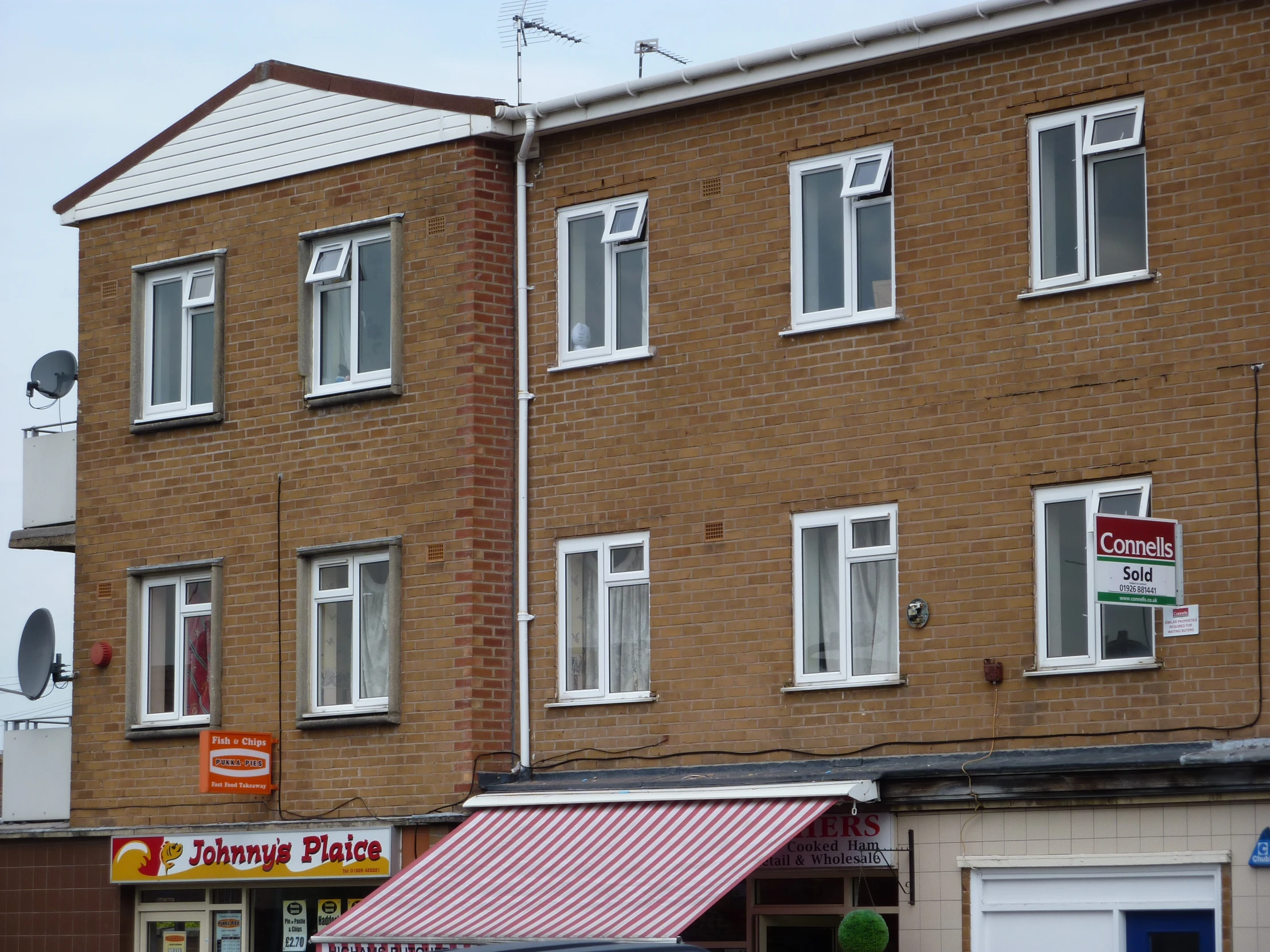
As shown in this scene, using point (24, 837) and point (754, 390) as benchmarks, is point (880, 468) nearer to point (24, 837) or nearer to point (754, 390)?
point (754, 390)

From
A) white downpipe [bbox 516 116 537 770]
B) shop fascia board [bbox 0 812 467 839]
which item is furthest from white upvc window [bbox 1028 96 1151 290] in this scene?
shop fascia board [bbox 0 812 467 839]

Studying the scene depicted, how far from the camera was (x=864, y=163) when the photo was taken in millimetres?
20078

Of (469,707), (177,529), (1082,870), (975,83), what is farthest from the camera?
(177,529)

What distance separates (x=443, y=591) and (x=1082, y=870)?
6987mm

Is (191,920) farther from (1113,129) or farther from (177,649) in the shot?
(1113,129)

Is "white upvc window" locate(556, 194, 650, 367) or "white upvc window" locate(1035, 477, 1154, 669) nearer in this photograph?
"white upvc window" locate(1035, 477, 1154, 669)

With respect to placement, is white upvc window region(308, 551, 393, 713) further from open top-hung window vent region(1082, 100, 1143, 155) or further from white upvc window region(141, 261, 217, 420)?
open top-hung window vent region(1082, 100, 1143, 155)

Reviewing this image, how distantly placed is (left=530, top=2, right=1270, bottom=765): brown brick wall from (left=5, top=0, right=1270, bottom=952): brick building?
4 cm

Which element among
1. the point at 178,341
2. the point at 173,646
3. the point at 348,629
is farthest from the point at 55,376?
the point at 348,629

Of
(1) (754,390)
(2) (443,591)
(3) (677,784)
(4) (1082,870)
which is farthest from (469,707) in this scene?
(4) (1082,870)

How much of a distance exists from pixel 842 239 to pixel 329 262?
19.4 ft

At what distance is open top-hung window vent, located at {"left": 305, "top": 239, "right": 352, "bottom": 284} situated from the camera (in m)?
22.9

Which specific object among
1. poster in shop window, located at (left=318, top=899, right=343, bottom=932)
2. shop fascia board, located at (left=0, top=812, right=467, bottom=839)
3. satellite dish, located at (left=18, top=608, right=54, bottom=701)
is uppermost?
satellite dish, located at (left=18, top=608, right=54, bottom=701)

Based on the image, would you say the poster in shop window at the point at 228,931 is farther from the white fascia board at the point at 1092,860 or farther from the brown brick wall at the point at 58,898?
the white fascia board at the point at 1092,860
